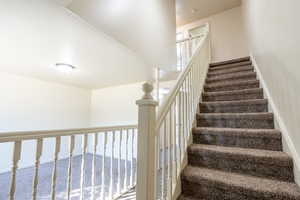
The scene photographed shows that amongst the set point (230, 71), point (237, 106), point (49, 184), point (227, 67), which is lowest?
point (49, 184)

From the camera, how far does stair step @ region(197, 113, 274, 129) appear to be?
1676mm

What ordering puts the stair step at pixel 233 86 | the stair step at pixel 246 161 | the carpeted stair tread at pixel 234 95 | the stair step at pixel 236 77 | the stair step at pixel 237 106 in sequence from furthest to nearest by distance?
the stair step at pixel 236 77, the stair step at pixel 233 86, the carpeted stair tread at pixel 234 95, the stair step at pixel 237 106, the stair step at pixel 246 161

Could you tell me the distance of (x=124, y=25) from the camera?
2357mm

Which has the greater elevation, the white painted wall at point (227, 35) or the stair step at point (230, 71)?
the white painted wall at point (227, 35)

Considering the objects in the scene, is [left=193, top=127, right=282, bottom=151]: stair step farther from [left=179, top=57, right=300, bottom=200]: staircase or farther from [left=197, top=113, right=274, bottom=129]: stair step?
[left=197, top=113, right=274, bottom=129]: stair step

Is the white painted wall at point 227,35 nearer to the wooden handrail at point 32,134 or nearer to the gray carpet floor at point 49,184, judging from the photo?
the gray carpet floor at point 49,184

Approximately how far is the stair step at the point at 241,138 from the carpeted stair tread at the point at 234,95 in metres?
0.75

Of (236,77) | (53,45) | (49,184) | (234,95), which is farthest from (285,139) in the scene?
(49,184)

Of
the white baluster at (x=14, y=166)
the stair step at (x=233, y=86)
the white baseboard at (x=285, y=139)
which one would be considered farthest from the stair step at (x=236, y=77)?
the white baluster at (x=14, y=166)

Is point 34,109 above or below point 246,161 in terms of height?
above

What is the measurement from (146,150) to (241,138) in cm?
110

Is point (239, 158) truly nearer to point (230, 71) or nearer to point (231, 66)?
point (230, 71)

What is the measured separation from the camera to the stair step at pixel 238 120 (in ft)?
5.50

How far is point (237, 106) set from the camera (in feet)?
6.57
